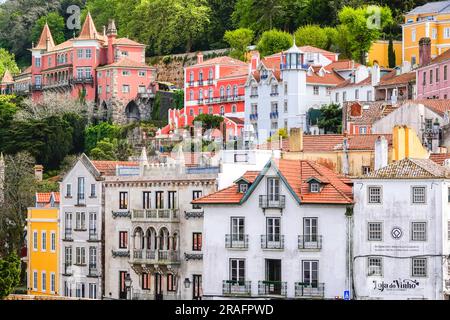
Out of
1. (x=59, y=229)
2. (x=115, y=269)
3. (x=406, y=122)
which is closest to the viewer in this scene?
(x=115, y=269)

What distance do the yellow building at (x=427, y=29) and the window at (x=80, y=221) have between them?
153 ft

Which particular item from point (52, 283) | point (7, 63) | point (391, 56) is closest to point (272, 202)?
point (52, 283)

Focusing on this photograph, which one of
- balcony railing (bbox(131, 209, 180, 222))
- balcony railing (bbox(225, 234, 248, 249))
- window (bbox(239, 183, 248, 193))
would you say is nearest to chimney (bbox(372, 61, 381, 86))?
balcony railing (bbox(131, 209, 180, 222))

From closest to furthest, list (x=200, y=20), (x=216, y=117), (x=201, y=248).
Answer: (x=201, y=248) → (x=216, y=117) → (x=200, y=20)

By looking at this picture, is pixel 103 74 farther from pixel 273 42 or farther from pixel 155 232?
pixel 155 232

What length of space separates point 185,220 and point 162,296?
280 centimetres

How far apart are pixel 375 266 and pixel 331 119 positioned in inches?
1614

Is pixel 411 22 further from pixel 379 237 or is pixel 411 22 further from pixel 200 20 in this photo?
pixel 379 237

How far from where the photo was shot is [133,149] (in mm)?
A: 88938

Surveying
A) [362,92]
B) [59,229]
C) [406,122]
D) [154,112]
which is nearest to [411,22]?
[362,92]

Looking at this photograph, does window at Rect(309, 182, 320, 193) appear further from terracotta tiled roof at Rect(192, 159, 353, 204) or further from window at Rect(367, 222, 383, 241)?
window at Rect(367, 222, 383, 241)

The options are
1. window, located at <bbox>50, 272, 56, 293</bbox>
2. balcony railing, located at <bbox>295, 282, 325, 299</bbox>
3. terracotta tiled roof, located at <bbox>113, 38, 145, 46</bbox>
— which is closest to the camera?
balcony railing, located at <bbox>295, 282, 325, 299</bbox>

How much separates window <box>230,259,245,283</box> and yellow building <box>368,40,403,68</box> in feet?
193

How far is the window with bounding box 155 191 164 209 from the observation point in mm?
48281
